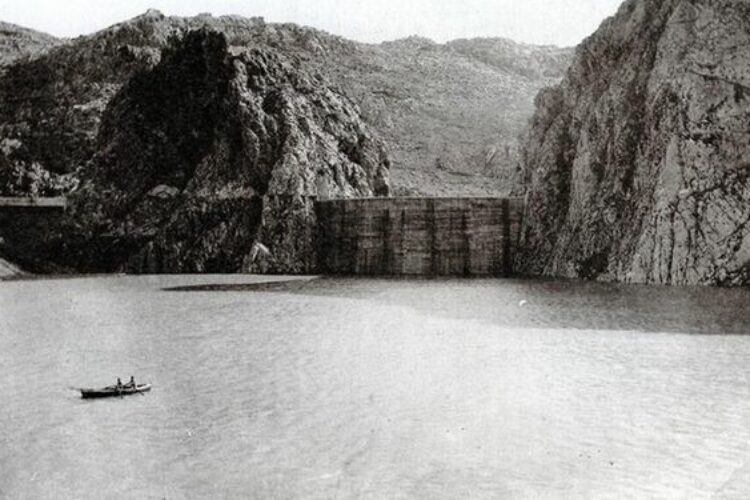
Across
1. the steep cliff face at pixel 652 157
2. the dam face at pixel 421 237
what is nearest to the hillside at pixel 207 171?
the dam face at pixel 421 237

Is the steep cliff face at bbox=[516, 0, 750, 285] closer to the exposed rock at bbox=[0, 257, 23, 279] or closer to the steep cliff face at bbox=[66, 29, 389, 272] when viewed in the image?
the steep cliff face at bbox=[66, 29, 389, 272]

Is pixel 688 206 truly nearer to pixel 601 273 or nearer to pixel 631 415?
pixel 601 273

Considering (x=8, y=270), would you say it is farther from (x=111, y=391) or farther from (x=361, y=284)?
(x=111, y=391)

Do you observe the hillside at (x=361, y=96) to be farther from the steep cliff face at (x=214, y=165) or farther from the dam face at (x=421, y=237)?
the dam face at (x=421, y=237)

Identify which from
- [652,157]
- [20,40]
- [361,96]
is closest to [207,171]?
[652,157]

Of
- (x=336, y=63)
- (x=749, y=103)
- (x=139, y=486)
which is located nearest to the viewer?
(x=139, y=486)

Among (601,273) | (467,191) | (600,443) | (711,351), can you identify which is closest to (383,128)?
(467,191)
